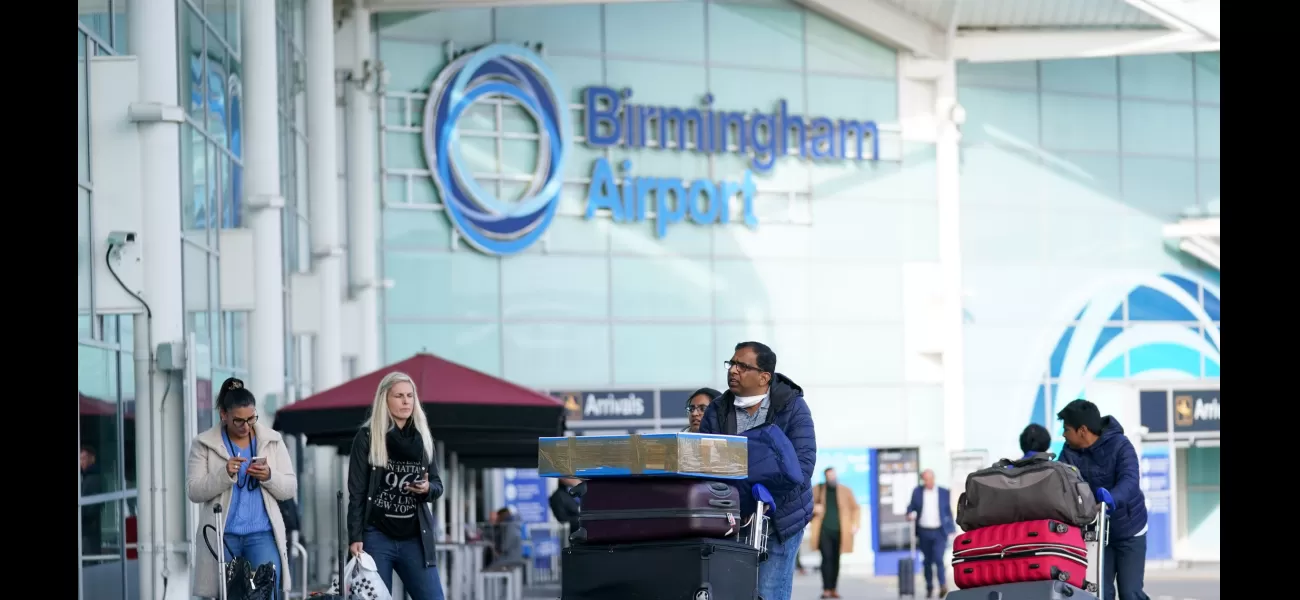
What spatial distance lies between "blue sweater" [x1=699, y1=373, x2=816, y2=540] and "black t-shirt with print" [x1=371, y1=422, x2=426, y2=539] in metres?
1.77

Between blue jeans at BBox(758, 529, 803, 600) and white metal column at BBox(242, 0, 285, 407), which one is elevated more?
white metal column at BBox(242, 0, 285, 407)

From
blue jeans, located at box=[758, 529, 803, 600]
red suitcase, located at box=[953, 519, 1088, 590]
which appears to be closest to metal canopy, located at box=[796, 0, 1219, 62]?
red suitcase, located at box=[953, 519, 1088, 590]

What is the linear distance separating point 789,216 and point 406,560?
2183cm

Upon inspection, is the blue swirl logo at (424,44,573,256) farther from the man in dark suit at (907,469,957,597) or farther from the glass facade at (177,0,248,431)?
the glass facade at (177,0,248,431)

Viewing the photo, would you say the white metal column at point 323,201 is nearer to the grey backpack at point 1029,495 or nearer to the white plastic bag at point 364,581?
the white plastic bag at point 364,581

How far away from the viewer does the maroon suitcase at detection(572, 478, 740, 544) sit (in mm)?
7355

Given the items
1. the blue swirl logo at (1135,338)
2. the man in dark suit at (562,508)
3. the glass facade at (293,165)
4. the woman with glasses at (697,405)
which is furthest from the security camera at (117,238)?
the blue swirl logo at (1135,338)

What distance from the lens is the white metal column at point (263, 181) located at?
1588 cm

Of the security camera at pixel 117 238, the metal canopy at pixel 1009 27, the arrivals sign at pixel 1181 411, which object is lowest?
the arrivals sign at pixel 1181 411

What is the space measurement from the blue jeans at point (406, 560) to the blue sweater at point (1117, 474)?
3751 mm

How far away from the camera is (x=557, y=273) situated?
1121 inches

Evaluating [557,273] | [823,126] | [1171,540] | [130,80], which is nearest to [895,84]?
[823,126]
